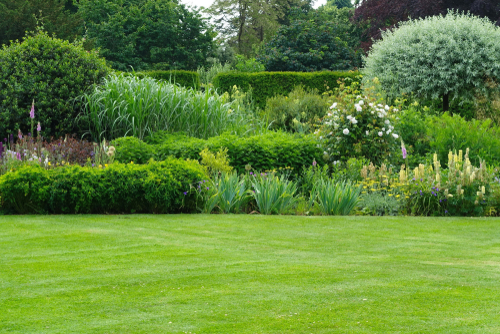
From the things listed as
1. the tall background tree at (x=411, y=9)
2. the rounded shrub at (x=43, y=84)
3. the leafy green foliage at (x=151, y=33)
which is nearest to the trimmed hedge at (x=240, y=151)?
the rounded shrub at (x=43, y=84)

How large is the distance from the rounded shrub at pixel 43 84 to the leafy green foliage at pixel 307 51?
52.6 feet

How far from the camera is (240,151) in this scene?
10.1m

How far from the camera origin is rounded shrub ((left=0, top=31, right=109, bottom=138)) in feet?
38.5

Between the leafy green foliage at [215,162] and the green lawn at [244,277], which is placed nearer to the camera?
the green lawn at [244,277]

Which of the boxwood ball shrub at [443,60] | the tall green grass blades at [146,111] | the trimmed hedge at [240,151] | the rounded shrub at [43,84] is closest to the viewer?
the trimmed hedge at [240,151]

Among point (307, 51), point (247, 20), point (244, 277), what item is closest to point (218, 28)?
point (247, 20)

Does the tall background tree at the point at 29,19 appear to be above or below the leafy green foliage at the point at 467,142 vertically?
above

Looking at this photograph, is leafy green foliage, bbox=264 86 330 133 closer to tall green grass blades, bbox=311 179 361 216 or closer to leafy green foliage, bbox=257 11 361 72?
tall green grass blades, bbox=311 179 361 216

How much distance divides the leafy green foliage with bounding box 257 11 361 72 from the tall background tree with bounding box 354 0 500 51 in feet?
4.22

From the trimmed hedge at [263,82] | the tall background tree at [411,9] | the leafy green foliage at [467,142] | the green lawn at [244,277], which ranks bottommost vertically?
the green lawn at [244,277]

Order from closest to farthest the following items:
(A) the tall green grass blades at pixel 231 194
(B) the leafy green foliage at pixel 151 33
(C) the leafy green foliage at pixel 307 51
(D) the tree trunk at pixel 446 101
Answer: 1. (A) the tall green grass blades at pixel 231 194
2. (D) the tree trunk at pixel 446 101
3. (C) the leafy green foliage at pixel 307 51
4. (B) the leafy green foliage at pixel 151 33

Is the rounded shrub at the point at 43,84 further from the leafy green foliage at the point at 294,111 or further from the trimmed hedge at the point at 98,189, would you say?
the leafy green foliage at the point at 294,111

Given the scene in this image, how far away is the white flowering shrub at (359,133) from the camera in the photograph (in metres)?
10.6

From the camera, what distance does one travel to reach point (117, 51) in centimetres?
3328
